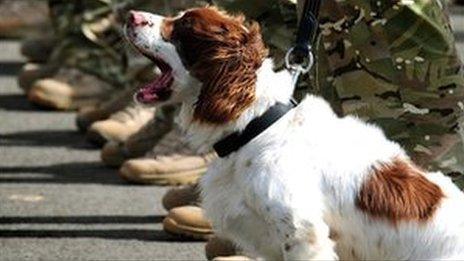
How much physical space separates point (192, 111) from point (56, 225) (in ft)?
7.46

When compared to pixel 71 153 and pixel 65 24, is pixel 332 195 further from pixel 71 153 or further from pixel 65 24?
pixel 65 24

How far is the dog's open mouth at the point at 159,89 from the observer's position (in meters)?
5.34

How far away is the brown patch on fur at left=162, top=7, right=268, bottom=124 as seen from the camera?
17.3ft

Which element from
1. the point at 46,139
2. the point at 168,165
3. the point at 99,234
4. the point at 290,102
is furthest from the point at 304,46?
the point at 46,139

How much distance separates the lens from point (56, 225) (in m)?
7.50

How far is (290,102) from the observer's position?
5.41 m

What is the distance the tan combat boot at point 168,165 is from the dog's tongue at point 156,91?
276cm

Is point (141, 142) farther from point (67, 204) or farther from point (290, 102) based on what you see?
point (290, 102)

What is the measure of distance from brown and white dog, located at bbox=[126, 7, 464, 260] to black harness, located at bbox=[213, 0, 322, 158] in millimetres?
21

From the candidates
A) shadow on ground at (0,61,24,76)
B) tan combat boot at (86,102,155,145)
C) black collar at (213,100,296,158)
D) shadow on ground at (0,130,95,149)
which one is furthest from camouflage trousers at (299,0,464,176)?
shadow on ground at (0,61,24,76)

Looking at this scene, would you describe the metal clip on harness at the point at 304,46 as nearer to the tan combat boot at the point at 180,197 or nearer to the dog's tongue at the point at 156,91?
the dog's tongue at the point at 156,91

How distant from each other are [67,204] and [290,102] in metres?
2.84

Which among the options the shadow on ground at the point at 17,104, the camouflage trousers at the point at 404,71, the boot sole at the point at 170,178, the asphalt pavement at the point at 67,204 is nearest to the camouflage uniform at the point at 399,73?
the camouflage trousers at the point at 404,71

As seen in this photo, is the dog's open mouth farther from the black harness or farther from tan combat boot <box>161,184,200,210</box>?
tan combat boot <box>161,184,200,210</box>
